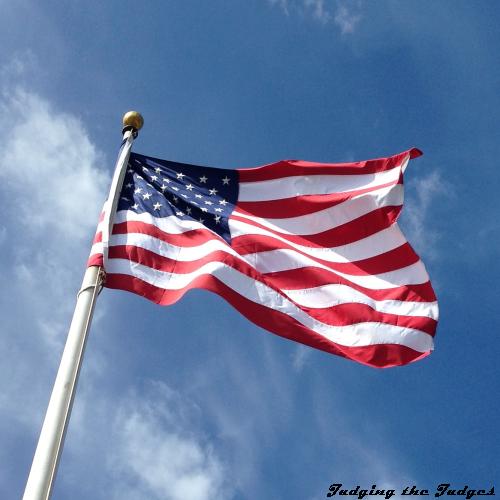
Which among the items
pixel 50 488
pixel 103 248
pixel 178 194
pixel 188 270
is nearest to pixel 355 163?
pixel 178 194

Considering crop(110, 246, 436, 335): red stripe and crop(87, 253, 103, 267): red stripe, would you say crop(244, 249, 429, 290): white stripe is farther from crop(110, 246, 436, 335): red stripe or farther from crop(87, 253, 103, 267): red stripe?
crop(87, 253, 103, 267): red stripe

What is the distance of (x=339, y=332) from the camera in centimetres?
1242

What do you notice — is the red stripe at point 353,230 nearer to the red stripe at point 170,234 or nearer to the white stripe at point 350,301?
the white stripe at point 350,301

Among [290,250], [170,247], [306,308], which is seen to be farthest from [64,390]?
[290,250]

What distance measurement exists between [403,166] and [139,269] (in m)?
5.03

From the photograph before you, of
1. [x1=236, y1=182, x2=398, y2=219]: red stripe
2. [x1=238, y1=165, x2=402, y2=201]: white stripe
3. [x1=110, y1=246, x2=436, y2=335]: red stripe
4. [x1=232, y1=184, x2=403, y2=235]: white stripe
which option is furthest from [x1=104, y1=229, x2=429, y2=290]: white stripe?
[x1=238, y1=165, x2=402, y2=201]: white stripe

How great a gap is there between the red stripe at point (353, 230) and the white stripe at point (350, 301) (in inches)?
40.1

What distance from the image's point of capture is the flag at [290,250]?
11.8 meters

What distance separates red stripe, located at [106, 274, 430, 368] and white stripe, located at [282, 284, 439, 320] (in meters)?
0.61

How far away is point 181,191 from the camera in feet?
43.2

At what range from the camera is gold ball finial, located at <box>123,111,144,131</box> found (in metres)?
13.2

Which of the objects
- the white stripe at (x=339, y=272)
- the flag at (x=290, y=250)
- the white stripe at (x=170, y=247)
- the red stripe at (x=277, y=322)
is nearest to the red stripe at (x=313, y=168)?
the flag at (x=290, y=250)

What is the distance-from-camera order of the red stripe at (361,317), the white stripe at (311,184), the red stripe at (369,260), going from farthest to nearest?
the white stripe at (311,184) < the red stripe at (369,260) < the red stripe at (361,317)

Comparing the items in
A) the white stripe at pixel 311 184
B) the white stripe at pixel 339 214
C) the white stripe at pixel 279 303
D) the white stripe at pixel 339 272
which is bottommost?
the white stripe at pixel 279 303
